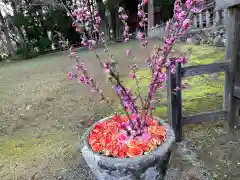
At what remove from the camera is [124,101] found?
1.63 meters

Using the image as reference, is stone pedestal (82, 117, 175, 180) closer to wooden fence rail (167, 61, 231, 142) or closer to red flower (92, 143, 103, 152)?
red flower (92, 143, 103, 152)

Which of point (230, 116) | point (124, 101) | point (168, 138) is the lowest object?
point (230, 116)

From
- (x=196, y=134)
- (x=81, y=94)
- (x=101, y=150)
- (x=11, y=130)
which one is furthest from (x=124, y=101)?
(x=81, y=94)

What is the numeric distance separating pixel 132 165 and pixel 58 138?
6.81ft

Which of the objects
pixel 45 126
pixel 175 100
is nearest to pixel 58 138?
pixel 45 126

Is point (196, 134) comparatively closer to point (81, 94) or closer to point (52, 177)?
point (52, 177)

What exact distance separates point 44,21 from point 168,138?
1366 centimetres

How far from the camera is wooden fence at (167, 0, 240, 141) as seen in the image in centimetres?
241

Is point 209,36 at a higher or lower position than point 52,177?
higher

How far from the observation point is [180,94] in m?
2.54

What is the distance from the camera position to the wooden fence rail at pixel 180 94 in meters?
2.42

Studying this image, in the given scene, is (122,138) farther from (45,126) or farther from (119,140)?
(45,126)

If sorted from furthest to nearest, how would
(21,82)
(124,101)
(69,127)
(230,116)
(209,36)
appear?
(209,36) → (21,82) → (69,127) → (230,116) → (124,101)

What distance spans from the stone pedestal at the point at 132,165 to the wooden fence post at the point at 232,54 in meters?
1.38
